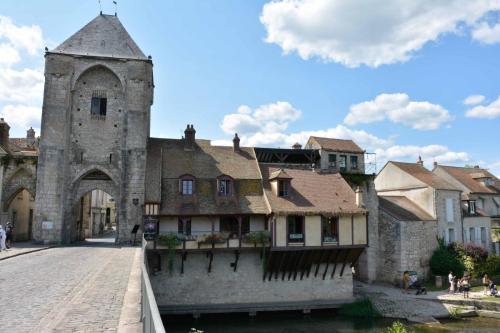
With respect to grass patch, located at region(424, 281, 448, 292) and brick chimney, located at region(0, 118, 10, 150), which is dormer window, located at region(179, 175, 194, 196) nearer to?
brick chimney, located at region(0, 118, 10, 150)

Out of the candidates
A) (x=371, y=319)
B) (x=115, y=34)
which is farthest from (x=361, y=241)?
(x=115, y=34)

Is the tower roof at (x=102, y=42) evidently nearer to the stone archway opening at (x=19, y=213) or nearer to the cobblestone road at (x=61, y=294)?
the stone archway opening at (x=19, y=213)

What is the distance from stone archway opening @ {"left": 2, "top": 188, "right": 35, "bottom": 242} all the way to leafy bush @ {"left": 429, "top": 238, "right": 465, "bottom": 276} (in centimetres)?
3053

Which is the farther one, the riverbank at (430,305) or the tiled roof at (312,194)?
the tiled roof at (312,194)

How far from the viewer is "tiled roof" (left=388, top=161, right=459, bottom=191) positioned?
32.2 meters

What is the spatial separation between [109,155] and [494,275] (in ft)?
99.5

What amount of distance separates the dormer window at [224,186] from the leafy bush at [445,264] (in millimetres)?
16818

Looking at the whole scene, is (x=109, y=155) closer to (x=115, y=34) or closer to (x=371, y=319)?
(x=115, y=34)

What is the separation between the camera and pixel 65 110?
87.6 feet

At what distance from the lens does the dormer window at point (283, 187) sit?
2426 cm

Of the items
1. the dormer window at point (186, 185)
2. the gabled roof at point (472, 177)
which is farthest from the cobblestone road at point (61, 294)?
the gabled roof at point (472, 177)

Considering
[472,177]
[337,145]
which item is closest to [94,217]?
[337,145]

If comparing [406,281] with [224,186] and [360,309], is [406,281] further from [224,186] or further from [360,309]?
[224,186]

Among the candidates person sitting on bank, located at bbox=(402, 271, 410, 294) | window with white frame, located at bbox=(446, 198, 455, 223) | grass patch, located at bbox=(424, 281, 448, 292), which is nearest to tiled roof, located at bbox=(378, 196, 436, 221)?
window with white frame, located at bbox=(446, 198, 455, 223)
